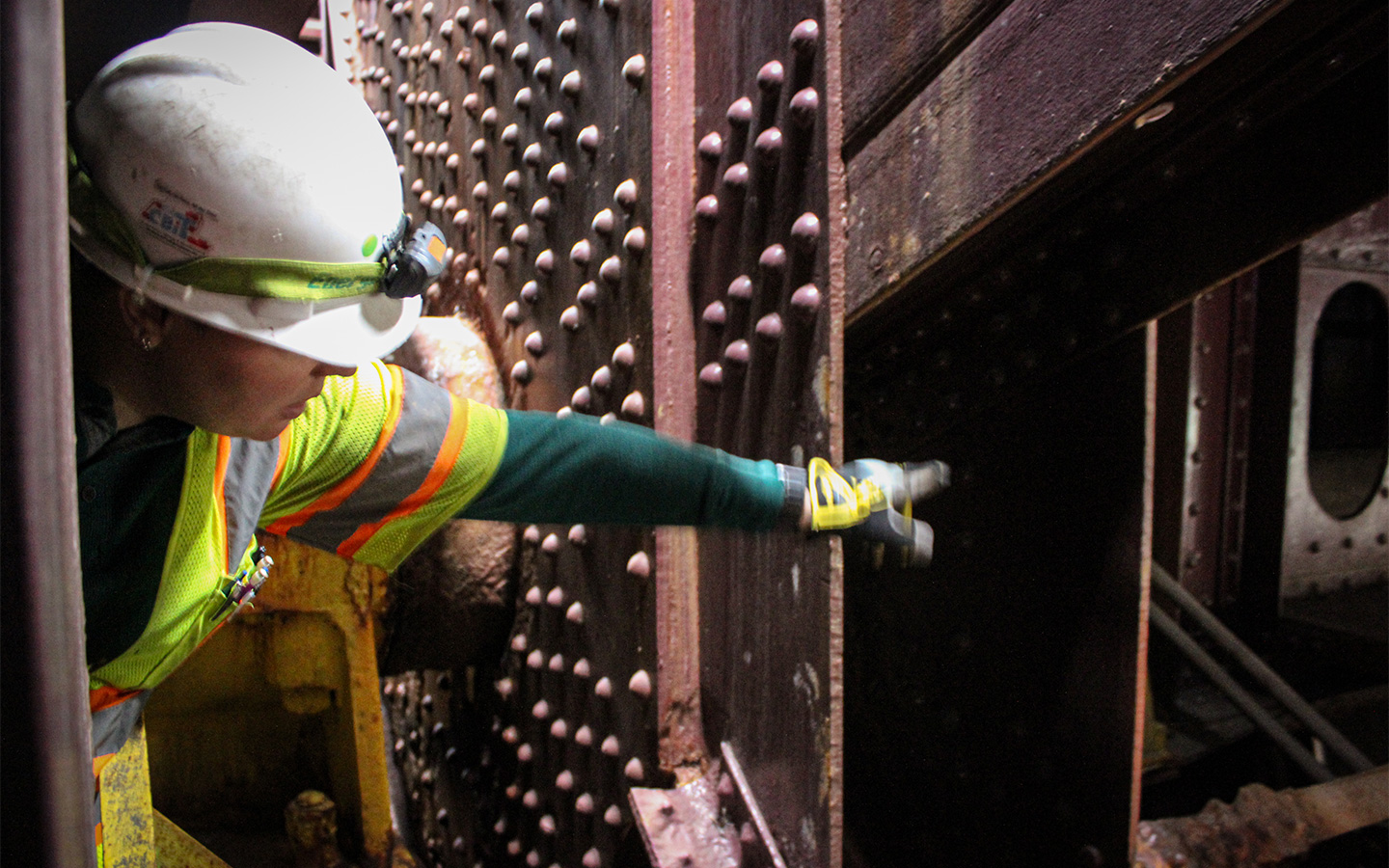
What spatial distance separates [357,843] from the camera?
7.84ft

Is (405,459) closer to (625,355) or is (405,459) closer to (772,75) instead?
(625,355)

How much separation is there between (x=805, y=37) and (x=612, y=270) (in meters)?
0.64

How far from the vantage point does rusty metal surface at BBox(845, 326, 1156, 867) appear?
167cm

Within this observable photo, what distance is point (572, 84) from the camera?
6.16 feet

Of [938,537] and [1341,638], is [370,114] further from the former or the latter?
[1341,638]

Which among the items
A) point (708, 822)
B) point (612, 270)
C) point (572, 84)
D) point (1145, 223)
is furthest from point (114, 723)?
point (1145, 223)

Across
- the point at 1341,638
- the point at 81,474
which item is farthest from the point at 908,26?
the point at 1341,638

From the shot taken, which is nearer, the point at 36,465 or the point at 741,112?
the point at 36,465

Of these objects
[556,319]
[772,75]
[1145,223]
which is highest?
[772,75]

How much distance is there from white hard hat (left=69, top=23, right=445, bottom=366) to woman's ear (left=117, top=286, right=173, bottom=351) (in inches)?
1.2

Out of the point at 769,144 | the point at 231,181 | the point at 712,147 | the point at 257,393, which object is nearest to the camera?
the point at 231,181

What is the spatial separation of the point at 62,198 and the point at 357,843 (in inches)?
95.9

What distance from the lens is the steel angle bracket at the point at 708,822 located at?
4.86ft

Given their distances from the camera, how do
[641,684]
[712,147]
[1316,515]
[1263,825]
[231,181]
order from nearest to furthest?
[231,181] → [712,147] → [641,684] → [1263,825] → [1316,515]
